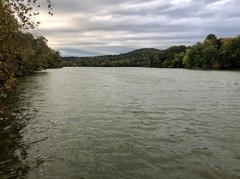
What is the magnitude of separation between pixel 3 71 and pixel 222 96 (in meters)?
30.5

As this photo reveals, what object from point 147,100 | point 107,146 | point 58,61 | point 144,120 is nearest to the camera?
point 107,146

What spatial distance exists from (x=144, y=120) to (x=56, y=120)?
6.39 m

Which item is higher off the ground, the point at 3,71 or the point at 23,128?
the point at 3,71

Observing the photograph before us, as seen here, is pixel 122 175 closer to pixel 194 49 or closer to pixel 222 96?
pixel 222 96

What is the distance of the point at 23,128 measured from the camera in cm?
2336

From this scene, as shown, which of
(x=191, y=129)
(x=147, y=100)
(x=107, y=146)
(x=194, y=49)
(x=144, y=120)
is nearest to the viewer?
(x=107, y=146)

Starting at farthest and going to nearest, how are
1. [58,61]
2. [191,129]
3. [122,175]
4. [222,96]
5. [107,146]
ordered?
[58,61] < [222,96] < [191,129] < [107,146] < [122,175]

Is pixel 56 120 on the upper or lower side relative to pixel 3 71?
lower

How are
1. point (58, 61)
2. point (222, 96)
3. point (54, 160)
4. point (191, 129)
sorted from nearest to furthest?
point (54, 160)
point (191, 129)
point (222, 96)
point (58, 61)

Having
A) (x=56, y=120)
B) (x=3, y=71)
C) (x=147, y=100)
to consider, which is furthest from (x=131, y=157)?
(x=147, y=100)

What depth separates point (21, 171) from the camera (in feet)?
49.0

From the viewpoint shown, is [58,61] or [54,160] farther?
[58,61]

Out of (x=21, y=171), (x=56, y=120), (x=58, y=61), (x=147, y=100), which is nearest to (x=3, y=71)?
(x=21, y=171)

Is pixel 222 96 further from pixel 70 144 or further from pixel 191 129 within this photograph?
pixel 70 144
